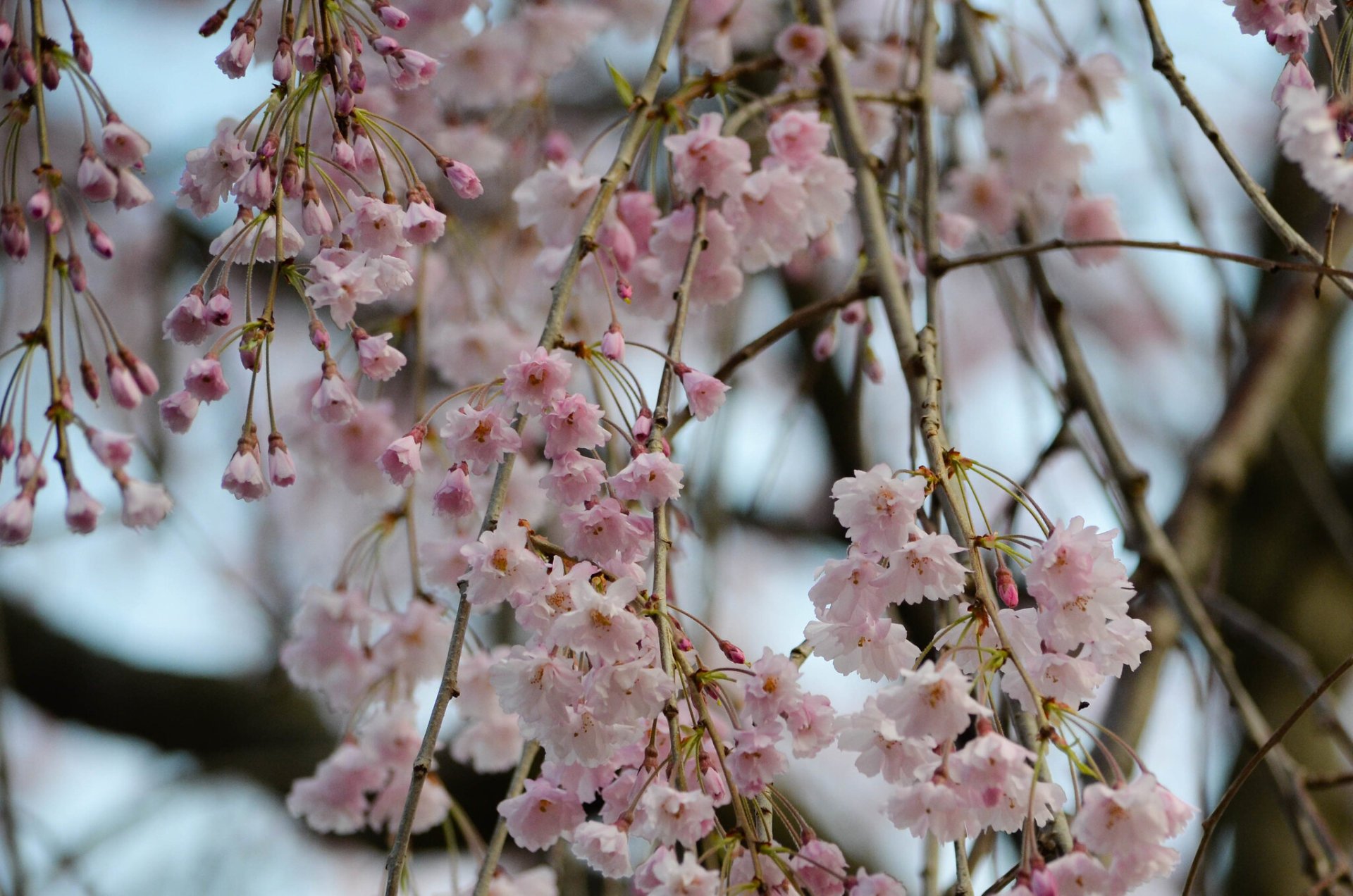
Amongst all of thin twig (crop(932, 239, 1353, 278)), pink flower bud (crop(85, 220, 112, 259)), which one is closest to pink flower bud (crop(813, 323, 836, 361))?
thin twig (crop(932, 239, 1353, 278))

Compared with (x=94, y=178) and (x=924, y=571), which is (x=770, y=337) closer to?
(x=924, y=571)

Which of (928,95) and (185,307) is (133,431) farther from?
(928,95)

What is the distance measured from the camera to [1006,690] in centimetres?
88

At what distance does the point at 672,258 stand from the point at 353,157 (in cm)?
50

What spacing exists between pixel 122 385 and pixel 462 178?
0.32m

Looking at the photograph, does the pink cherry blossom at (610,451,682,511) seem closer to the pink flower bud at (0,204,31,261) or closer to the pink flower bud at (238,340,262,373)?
the pink flower bud at (238,340,262,373)

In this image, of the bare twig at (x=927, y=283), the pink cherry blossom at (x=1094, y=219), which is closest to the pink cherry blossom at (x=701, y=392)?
the bare twig at (x=927, y=283)

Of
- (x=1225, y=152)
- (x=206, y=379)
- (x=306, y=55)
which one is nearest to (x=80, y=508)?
(x=206, y=379)

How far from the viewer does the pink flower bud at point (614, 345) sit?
104 centimetres

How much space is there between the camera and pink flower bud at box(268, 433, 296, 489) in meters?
1.00

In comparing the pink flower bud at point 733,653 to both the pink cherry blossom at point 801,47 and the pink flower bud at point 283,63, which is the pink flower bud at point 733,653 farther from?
the pink cherry blossom at point 801,47

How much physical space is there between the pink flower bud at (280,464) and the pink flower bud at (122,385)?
11cm

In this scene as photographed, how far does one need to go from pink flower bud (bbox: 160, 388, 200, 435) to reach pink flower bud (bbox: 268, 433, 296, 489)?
6 cm

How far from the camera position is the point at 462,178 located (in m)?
1.05
